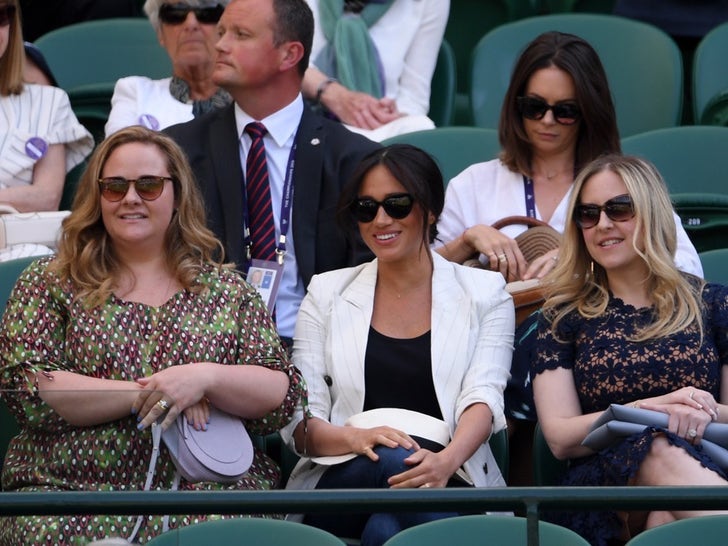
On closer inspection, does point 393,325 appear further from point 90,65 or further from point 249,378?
point 90,65

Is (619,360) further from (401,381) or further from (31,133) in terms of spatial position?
(31,133)

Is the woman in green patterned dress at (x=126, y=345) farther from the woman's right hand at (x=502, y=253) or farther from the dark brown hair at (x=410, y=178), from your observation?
the woman's right hand at (x=502, y=253)

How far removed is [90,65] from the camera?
666 cm

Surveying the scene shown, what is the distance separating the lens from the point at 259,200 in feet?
16.3

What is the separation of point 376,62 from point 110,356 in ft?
8.09

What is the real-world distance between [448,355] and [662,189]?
71 centimetres

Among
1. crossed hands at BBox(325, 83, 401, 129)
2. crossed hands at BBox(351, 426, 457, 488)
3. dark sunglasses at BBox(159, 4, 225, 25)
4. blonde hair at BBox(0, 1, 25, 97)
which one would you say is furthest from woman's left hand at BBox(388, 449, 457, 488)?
blonde hair at BBox(0, 1, 25, 97)

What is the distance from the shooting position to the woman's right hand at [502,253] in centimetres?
472

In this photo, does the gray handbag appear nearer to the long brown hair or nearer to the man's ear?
the long brown hair

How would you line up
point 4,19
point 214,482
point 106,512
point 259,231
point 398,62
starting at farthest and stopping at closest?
point 398,62, point 4,19, point 259,231, point 214,482, point 106,512

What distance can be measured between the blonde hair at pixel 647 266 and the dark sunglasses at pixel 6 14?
2165 millimetres

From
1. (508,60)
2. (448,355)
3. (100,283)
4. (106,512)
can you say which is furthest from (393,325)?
(508,60)

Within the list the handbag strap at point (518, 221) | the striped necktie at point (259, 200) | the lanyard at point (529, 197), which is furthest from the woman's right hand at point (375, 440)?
the lanyard at point (529, 197)

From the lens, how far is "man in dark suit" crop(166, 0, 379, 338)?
4906 millimetres
